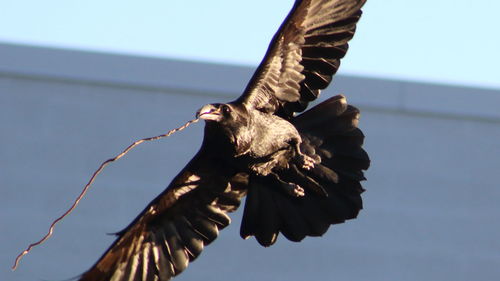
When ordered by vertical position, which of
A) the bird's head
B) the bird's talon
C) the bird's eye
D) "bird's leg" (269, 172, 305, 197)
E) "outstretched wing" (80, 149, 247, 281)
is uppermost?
the bird's eye

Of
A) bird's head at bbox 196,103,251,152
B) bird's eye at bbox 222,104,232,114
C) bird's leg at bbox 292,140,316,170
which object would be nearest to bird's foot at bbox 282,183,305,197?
bird's leg at bbox 292,140,316,170

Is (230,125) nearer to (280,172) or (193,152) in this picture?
(280,172)

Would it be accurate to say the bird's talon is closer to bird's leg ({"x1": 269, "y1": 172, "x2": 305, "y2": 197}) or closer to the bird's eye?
bird's leg ({"x1": 269, "y1": 172, "x2": 305, "y2": 197})

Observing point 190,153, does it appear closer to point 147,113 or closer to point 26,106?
point 147,113

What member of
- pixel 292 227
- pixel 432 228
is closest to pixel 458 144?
pixel 432 228

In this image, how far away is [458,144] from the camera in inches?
727

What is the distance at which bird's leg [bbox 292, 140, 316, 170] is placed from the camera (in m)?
9.49

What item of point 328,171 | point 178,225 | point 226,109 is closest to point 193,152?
point 178,225

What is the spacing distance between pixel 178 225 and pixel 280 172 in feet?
2.47

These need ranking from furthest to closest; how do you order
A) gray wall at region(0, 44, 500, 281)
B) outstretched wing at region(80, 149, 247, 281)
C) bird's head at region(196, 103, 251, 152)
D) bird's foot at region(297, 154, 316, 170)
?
gray wall at region(0, 44, 500, 281), outstretched wing at region(80, 149, 247, 281), bird's foot at region(297, 154, 316, 170), bird's head at region(196, 103, 251, 152)

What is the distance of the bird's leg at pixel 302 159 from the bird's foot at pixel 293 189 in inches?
4.9

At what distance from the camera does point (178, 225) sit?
9.94 metres

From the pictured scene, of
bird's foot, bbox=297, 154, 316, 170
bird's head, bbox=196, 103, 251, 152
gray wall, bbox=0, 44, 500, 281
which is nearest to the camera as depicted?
bird's head, bbox=196, 103, 251, 152

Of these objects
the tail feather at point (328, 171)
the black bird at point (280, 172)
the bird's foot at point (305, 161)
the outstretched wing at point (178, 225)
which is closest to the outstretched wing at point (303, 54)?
the black bird at point (280, 172)
